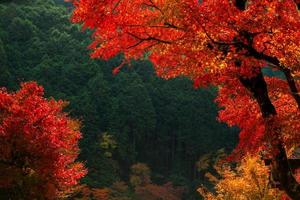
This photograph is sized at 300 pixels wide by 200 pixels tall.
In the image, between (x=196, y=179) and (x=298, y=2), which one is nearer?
(x=298, y=2)

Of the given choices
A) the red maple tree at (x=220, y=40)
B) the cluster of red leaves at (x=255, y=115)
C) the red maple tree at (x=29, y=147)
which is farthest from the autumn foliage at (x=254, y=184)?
the red maple tree at (x=220, y=40)

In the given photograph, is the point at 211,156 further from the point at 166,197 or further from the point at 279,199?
the point at 279,199

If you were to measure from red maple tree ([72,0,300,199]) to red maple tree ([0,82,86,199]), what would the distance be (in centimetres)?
1040

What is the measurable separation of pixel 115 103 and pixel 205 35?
1940 inches

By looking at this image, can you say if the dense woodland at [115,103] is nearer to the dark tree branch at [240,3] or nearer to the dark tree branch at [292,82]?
the dark tree branch at [292,82]

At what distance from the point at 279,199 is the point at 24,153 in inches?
441

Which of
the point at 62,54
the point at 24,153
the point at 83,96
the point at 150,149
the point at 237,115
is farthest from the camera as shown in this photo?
the point at 150,149

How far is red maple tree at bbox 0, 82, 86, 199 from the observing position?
17.5 meters

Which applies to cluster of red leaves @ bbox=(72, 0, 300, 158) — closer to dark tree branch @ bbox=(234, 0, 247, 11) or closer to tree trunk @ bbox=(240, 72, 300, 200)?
dark tree branch @ bbox=(234, 0, 247, 11)

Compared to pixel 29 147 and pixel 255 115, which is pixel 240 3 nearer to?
pixel 255 115

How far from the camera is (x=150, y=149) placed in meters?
63.5

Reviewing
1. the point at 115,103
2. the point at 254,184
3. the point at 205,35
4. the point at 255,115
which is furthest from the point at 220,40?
the point at 115,103

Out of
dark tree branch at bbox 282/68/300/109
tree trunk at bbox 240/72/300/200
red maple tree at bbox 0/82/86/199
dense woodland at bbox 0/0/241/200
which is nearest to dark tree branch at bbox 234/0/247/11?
tree trunk at bbox 240/72/300/200

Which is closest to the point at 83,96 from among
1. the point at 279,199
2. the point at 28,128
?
the point at 28,128
